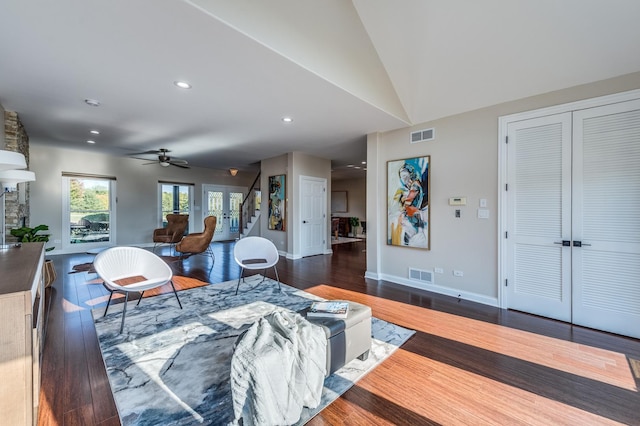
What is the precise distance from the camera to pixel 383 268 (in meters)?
4.93

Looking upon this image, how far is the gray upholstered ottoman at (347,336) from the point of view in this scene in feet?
6.38

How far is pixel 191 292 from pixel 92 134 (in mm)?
3941

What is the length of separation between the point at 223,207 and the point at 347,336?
9162mm

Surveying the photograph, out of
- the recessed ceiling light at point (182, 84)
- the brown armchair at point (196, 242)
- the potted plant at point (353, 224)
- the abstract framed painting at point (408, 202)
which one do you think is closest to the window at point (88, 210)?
the brown armchair at point (196, 242)

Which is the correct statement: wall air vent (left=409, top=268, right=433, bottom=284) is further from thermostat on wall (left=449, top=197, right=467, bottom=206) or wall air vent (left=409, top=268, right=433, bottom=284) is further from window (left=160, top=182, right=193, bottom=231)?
Answer: window (left=160, top=182, right=193, bottom=231)

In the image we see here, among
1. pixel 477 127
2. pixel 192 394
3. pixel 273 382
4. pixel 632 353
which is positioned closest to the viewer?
pixel 273 382

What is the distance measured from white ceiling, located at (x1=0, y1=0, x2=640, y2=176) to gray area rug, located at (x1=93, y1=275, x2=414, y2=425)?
2.72m

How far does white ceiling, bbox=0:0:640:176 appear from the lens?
218cm

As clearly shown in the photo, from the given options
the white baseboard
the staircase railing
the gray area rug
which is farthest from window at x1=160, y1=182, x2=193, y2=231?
the white baseboard

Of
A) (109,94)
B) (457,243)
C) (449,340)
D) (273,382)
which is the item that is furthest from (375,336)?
(109,94)

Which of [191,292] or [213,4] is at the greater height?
[213,4]

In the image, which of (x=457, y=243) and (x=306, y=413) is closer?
(x=306, y=413)

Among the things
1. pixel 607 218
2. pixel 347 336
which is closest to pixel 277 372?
pixel 347 336

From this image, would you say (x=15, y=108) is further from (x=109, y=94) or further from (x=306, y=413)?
(x=306, y=413)
